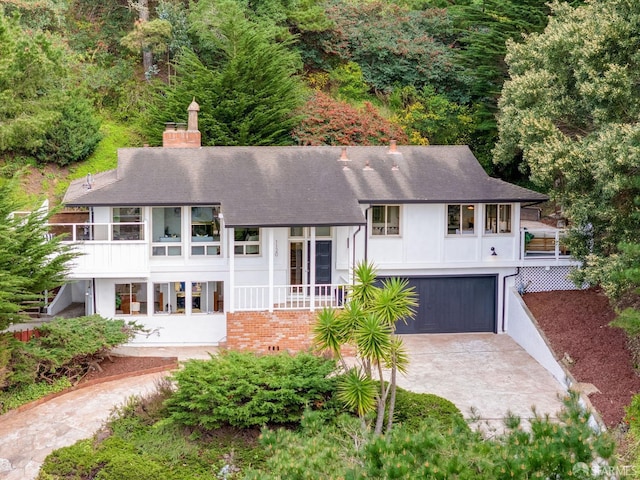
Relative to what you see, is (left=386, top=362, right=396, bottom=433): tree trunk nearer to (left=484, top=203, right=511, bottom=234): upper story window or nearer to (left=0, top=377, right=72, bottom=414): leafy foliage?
(left=0, top=377, right=72, bottom=414): leafy foliage

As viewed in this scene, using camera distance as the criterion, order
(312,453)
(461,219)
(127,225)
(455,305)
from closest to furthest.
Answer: (312,453)
(127,225)
(461,219)
(455,305)

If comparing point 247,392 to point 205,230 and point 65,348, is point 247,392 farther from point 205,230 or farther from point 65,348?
point 205,230

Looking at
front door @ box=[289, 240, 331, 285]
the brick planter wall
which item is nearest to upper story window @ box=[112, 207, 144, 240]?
the brick planter wall

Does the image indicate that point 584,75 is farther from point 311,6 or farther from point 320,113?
point 311,6

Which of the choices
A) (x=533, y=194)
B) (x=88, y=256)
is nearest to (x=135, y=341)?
(x=88, y=256)

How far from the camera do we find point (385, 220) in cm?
2342

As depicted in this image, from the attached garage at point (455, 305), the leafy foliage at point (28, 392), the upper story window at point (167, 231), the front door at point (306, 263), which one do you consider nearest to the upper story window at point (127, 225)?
the upper story window at point (167, 231)

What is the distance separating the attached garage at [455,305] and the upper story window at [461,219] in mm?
1422

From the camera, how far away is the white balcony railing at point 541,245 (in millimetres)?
23797

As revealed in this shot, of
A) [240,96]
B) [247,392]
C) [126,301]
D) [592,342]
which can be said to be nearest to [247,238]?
[126,301]

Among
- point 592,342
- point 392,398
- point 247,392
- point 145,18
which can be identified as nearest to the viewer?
point 247,392

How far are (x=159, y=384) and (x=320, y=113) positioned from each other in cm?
1659

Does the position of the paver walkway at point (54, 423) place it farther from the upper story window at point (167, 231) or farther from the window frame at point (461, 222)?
the window frame at point (461, 222)

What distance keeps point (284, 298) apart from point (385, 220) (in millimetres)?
3881
